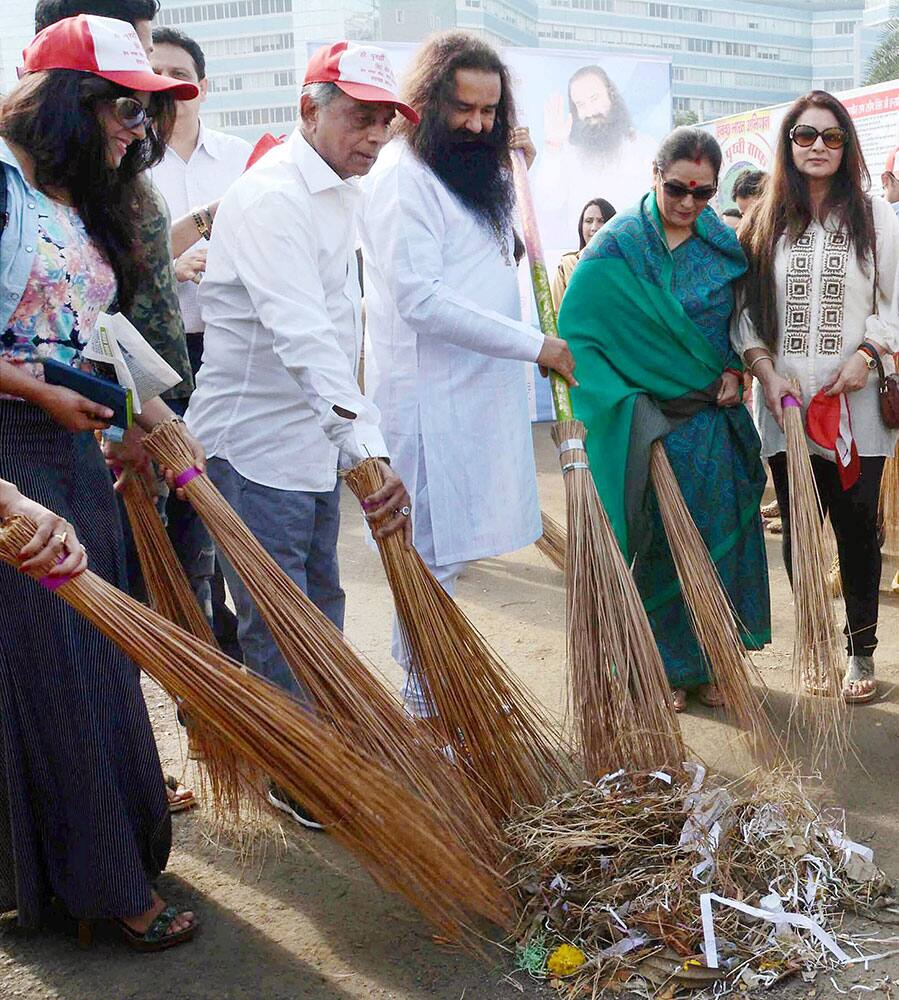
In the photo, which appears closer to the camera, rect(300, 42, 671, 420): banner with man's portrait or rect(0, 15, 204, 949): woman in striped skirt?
rect(0, 15, 204, 949): woman in striped skirt

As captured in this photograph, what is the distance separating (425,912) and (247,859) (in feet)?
2.15

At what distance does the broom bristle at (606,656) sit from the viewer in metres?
2.48

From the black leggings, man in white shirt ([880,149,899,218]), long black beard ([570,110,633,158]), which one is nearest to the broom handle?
the black leggings

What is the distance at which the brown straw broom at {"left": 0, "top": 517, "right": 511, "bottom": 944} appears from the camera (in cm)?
192

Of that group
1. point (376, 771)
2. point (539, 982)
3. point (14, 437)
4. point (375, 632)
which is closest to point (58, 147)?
point (14, 437)

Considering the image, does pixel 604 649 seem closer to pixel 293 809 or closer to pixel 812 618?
pixel 812 618

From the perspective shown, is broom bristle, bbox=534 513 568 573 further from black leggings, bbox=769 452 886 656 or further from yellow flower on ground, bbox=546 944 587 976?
yellow flower on ground, bbox=546 944 587 976

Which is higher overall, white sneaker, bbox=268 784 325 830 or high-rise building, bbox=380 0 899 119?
high-rise building, bbox=380 0 899 119

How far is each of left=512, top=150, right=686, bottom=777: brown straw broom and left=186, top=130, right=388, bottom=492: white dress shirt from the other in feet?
1.96

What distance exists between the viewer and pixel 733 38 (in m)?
73.5

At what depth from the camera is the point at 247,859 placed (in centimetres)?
259

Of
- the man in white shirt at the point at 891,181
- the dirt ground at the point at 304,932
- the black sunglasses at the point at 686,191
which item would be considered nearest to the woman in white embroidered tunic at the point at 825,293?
the black sunglasses at the point at 686,191

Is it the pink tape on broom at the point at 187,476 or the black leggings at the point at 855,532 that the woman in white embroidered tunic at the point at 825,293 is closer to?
the black leggings at the point at 855,532

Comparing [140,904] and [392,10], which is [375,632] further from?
[392,10]
